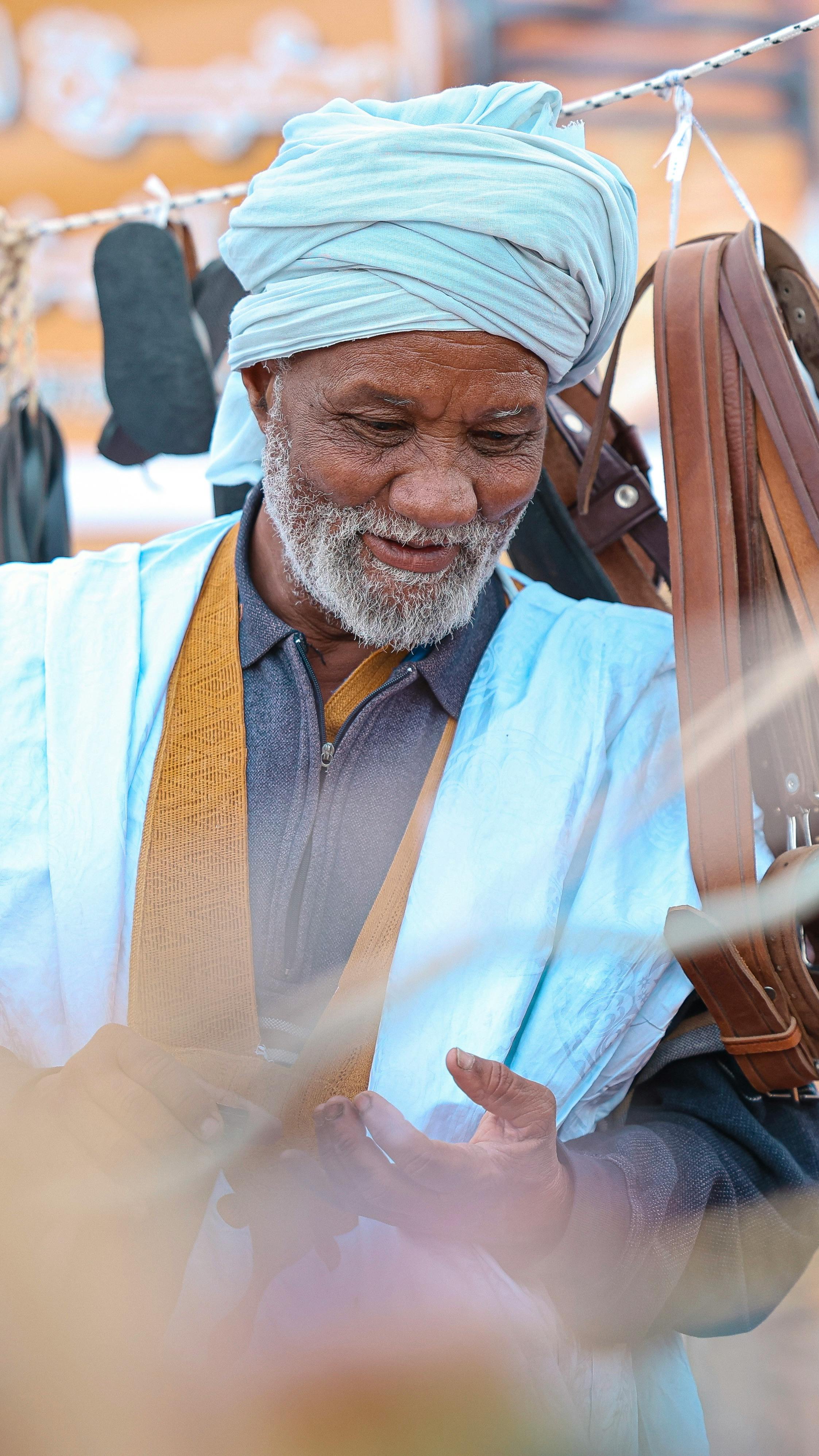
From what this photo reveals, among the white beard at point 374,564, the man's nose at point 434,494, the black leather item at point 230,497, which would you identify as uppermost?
the black leather item at point 230,497

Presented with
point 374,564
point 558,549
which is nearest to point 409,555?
point 374,564

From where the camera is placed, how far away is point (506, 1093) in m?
1.05

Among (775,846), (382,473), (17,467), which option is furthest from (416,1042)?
(17,467)

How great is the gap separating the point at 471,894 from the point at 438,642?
0.32 m

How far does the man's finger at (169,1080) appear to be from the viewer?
3.27 ft

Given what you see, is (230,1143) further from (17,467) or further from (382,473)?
(17,467)

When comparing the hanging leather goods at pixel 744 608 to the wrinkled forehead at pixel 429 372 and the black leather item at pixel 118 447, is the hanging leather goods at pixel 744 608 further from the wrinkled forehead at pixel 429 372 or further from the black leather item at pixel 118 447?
the black leather item at pixel 118 447

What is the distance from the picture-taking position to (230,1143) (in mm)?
1024

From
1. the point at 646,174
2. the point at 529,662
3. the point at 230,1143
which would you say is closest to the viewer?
the point at 230,1143

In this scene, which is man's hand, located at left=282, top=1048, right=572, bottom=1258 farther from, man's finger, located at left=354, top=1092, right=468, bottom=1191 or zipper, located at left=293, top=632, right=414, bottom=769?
zipper, located at left=293, top=632, right=414, bottom=769

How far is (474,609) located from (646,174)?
3.22 metres

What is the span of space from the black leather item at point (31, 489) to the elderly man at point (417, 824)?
0.60 meters

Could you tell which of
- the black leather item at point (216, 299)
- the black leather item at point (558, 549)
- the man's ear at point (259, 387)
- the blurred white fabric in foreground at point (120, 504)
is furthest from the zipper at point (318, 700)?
the blurred white fabric in foreground at point (120, 504)

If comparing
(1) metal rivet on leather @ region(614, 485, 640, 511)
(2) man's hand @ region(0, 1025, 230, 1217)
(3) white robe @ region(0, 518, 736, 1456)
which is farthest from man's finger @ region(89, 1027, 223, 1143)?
(1) metal rivet on leather @ region(614, 485, 640, 511)
